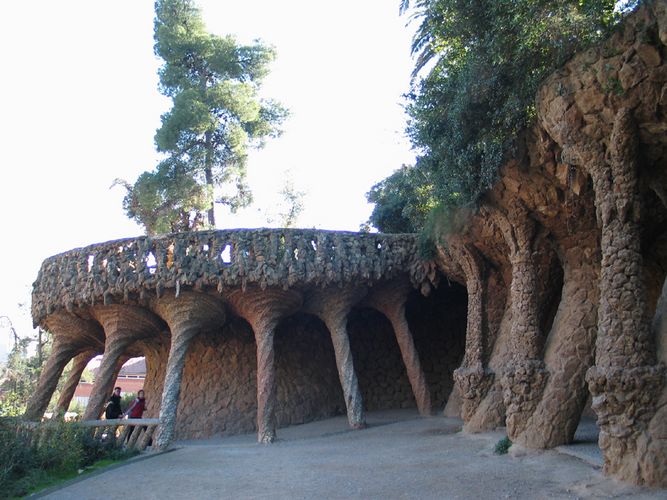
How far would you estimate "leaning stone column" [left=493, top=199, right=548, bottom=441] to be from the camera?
939 centimetres

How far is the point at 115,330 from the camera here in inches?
563

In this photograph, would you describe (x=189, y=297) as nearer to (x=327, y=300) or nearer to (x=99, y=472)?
(x=327, y=300)

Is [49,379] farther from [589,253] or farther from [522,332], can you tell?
[589,253]

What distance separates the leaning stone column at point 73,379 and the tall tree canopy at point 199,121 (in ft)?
17.0

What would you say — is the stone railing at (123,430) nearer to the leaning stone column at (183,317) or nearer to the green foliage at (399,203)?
the leaning stone column at (183,317)

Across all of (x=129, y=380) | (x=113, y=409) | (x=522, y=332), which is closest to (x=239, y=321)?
(x=113, y=409)

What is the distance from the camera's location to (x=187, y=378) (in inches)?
593

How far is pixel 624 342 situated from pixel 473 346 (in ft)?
17.3

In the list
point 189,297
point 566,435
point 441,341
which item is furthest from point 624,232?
point 441,341

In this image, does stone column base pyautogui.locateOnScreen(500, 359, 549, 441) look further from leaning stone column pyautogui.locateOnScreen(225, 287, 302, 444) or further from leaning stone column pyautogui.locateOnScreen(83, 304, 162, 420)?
leaning stone column pyautogui.locateOnScreen(83, 304, 162, 420)

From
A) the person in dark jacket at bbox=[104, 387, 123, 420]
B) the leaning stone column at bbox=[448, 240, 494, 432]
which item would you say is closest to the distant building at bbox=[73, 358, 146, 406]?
the person in dark jacket at bbox=[104, 387, 123, 420]

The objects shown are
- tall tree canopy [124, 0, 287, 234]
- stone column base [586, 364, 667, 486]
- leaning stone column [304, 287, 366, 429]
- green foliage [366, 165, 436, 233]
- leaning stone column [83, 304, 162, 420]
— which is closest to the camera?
stone column base [586, 364, 667, 486]

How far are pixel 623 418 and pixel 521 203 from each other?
13.4 ft

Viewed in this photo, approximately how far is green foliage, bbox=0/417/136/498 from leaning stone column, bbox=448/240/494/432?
610cm
